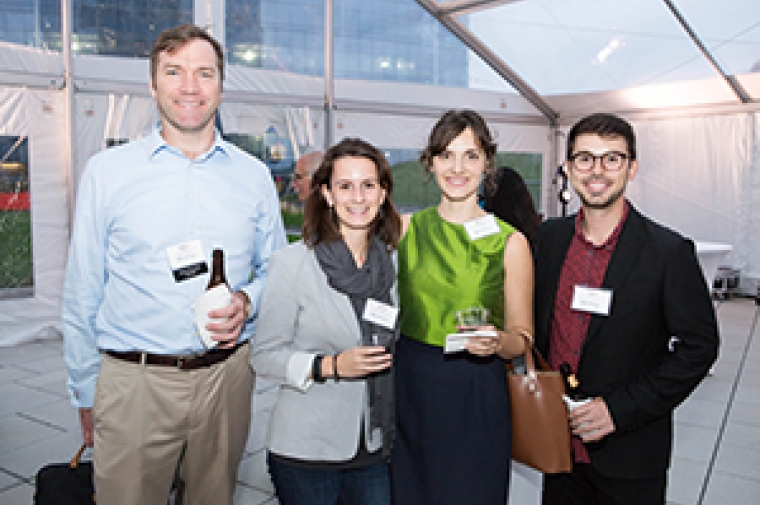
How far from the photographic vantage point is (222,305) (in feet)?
5.58

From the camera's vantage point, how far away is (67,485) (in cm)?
229

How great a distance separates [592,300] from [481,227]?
35cm

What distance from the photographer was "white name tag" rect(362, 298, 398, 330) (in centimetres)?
161

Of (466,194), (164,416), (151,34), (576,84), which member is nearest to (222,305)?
(164,416)

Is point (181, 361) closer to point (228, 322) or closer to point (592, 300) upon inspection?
point (228, 322)

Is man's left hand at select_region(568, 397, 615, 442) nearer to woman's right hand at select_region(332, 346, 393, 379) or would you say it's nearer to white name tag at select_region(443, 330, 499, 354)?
white name tag at select_region(443, 330, 499, 354)

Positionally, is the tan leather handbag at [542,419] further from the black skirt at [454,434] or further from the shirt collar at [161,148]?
the shirt collar at [161,148]

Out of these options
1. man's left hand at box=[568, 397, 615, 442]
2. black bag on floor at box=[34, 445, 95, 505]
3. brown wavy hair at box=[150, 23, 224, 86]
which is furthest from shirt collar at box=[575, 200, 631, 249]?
black bag on floor at box=[34, 445, 95, 505]

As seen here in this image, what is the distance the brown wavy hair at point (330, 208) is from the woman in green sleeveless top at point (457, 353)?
120mm

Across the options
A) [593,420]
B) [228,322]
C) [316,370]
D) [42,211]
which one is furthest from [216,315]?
[42,211]

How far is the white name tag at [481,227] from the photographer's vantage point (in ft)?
5.59

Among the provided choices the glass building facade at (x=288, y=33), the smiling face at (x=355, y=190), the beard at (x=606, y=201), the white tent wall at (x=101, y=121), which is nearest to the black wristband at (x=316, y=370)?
the smiling face at (x=355, y=190)

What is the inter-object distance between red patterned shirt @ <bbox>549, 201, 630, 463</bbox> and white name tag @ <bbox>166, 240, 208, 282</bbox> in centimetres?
104

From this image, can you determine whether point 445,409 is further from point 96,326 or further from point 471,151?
point 96,326
